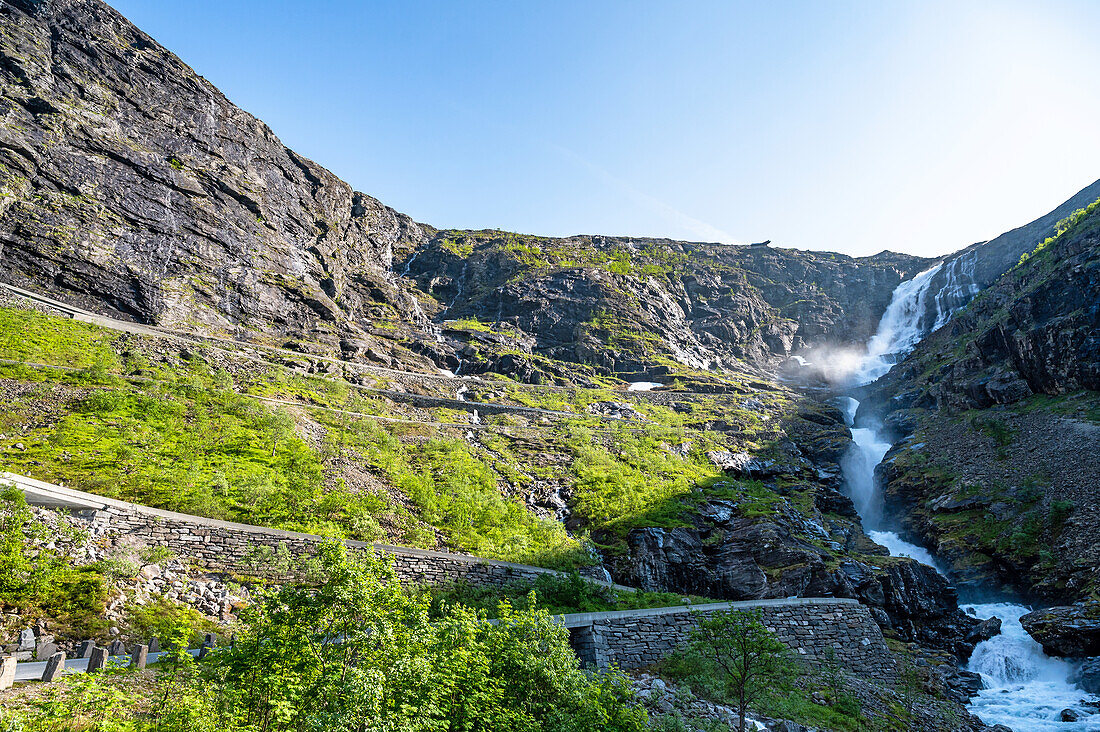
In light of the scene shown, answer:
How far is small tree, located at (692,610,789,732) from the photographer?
18656mm

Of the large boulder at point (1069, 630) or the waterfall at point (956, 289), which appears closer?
the large boulder at point (1069, 630)

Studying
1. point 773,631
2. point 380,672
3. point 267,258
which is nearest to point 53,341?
point 267,258

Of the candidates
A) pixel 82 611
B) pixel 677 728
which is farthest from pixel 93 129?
pixel 677 728

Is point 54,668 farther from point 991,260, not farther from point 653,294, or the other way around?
point 991,260

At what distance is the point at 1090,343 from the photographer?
5559cm

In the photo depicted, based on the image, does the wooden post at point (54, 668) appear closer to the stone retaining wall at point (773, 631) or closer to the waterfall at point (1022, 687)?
the stone retaining wall at point (773, 631)

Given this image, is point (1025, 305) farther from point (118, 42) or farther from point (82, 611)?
point (118, 42)

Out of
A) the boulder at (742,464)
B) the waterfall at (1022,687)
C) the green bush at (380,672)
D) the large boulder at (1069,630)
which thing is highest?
the boulder at (742,464)

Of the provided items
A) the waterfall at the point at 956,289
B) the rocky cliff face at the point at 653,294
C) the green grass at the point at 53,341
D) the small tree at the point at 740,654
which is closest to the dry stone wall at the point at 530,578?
the small tree at the point at 740,654

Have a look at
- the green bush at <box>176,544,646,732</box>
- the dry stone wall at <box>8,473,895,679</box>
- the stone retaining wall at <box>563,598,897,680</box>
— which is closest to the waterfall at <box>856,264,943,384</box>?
the stone retaining wall at <box>563,598,897,680</box>

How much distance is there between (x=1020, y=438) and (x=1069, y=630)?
31576 millimetres

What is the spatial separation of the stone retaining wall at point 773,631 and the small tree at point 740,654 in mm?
3172

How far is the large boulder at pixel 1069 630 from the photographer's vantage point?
95.1 feet

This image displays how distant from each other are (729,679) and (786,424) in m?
67.7
